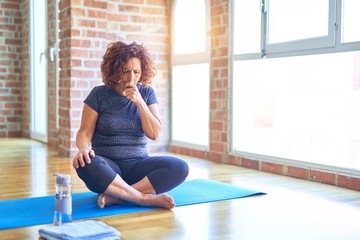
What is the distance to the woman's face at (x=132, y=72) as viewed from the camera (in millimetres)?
2889

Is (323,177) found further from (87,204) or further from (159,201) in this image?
(87,204)

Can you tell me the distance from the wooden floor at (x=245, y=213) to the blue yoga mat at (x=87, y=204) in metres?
0.09

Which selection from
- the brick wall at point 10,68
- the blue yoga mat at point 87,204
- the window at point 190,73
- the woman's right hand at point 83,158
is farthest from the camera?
Answer: the brick wall at point 10,68

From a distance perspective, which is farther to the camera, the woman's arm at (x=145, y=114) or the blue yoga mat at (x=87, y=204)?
the woman's arm at (x=145, y=114)

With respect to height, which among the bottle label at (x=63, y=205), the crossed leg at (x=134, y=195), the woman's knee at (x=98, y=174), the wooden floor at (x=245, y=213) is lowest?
the wooden floor at (x=245, y=213)

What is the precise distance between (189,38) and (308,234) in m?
3.27

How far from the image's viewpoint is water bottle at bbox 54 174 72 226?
7.21 feet

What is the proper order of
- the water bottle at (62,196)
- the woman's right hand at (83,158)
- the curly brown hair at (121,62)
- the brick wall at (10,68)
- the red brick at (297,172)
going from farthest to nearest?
1. the brick wall at (10,68)
2. the red brick at (297,172)
3. the curly brown hair at (121,62)
4. the woman's right hand at (83,158)
5. the water bottle at (62,196)

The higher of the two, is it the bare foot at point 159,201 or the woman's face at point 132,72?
the woman's face at point 132,72

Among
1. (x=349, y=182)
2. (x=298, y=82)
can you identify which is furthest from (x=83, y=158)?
(x=298, y=82)

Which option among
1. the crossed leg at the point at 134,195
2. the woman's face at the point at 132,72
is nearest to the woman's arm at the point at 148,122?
the woman's face at the point at 132,72

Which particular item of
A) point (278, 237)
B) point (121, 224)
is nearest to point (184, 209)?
point (121, 224)

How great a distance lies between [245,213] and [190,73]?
8.97 ft

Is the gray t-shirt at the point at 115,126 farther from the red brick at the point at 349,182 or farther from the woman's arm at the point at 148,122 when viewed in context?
the red brick at the point at 349,182
